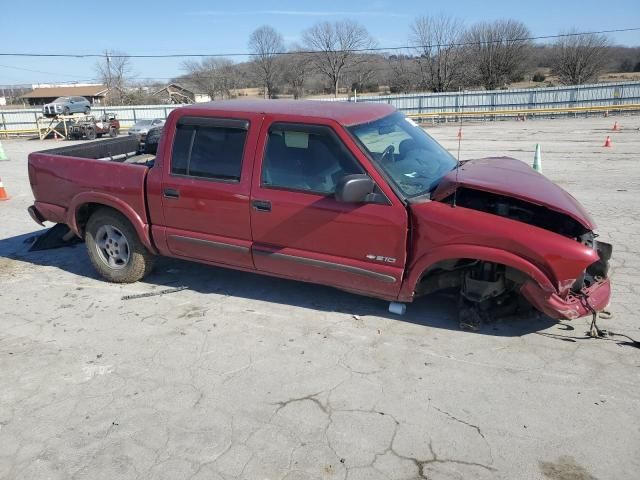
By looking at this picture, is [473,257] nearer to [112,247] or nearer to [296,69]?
[112,247]

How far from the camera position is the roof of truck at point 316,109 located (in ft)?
14.0

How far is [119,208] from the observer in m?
5.03

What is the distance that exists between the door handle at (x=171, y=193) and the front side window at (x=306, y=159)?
94cm

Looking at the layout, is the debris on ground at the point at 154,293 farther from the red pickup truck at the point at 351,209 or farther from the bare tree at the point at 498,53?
the bare tree at the point at 498,53

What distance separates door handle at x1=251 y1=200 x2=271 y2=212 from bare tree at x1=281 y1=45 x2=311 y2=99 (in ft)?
196

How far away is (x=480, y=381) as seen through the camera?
3.48 m

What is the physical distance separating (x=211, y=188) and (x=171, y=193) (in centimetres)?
47

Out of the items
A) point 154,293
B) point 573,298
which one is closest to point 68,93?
point 154,293

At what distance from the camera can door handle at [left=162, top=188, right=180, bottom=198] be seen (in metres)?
4.69

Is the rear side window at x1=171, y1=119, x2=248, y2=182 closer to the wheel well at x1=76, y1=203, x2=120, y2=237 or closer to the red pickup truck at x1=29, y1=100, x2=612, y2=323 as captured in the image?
the red pickup truck at x1=29, y1=100, x2=612, y2=323

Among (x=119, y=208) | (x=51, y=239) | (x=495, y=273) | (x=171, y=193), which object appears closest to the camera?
(x=495, y=273)

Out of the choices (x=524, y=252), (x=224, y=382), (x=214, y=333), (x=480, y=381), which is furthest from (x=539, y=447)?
(x=214, y=333)

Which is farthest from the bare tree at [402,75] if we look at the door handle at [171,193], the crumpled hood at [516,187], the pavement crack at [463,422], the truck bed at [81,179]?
the pavement crack at [463,422]

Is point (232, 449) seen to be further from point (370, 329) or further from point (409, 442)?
point (370, 329)
